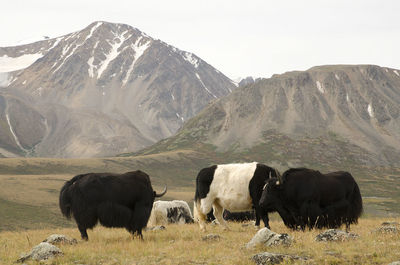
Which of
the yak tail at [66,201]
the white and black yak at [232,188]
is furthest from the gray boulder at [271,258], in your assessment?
the yak tail at [66,201]

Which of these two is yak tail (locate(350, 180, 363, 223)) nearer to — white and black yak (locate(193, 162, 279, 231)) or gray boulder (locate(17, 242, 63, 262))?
white and black yak (locate(193, 162, 279, 231))

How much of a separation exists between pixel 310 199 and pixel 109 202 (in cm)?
671

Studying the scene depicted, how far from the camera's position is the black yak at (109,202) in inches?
580

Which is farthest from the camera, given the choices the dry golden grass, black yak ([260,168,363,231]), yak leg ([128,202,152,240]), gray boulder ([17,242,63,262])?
black yak ([260,168,363,231])

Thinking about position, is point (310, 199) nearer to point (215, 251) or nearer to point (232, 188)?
point (232, 188)

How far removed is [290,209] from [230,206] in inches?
95.2

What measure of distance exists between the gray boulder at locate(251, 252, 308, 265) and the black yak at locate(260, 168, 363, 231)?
212 inches

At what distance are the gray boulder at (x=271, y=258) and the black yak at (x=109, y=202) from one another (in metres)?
5.50

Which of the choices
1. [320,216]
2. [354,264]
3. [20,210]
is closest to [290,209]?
[320,216]

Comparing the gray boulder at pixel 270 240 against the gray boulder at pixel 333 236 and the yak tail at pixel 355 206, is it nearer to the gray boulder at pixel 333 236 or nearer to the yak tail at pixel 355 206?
the gray boulder at pixel 333 236

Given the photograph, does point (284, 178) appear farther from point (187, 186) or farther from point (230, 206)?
point (187, 186)

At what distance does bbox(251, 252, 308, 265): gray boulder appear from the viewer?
33.2 ft

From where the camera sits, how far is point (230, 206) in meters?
17.4

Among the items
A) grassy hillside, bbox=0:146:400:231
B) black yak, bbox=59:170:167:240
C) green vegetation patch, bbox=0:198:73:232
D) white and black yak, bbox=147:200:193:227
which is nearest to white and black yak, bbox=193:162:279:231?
black yak, bbox=59:170:167:240
